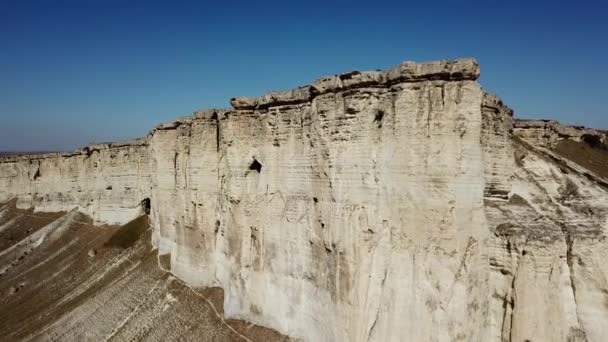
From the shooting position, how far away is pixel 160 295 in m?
21.9

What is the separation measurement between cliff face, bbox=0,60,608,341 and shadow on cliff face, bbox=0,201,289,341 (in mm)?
1661

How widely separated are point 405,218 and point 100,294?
63.0 feet

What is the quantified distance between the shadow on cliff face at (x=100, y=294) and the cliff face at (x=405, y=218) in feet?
5.45

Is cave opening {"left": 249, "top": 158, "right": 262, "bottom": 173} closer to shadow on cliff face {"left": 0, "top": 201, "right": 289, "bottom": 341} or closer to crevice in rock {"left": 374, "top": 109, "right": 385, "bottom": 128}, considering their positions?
shadow on cliff face {"left": 0, "top": 201, "right": 289, "bottom": 341}

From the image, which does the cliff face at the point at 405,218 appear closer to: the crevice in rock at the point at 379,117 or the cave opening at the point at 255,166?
the crevice in rock at the point at 379,117

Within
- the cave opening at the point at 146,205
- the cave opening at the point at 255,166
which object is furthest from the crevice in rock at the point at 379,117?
the cave opening at the point at 146,205

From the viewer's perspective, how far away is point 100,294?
78.0 ft

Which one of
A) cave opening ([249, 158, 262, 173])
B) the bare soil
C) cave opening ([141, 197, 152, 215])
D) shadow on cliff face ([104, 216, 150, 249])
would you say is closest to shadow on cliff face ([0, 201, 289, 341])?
shadow on cliff face ([104, 216, 150, 249])

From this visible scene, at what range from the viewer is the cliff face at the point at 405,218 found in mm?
12070

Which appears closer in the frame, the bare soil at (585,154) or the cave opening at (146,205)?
the bare soil at (585,154)

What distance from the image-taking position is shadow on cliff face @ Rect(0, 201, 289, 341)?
1930 cm

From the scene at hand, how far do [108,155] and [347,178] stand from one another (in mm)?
29621

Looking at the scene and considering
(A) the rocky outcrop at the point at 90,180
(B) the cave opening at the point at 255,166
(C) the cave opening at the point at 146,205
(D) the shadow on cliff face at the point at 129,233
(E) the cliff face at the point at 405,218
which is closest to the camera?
(E) the cliff face at the point at 405,218

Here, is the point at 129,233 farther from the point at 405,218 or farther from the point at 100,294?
the point at 405,218
